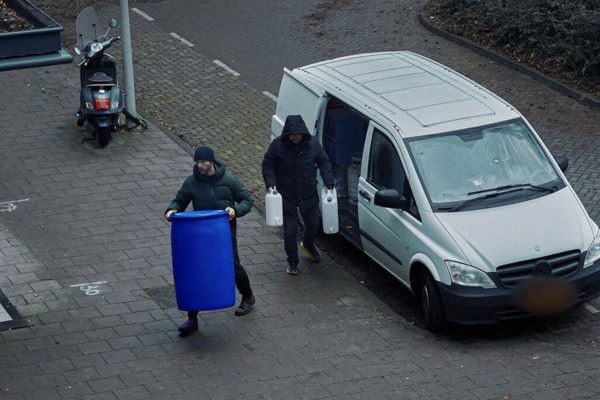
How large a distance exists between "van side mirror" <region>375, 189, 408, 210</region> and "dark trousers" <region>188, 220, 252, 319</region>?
1416mm

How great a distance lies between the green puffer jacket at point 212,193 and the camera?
34.1ft

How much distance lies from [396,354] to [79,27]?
7.78 metres

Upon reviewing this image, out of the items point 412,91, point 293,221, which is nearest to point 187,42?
point 412,91

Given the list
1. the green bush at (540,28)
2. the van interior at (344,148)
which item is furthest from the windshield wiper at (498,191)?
the green bush at (540,28)

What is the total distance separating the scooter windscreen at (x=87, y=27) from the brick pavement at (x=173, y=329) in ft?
5.42

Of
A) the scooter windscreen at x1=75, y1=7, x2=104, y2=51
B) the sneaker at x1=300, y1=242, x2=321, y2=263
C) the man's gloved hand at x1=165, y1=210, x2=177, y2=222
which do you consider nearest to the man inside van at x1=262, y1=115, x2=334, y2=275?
the sneaker at x1=300, y1=242, x2=321, y2=263

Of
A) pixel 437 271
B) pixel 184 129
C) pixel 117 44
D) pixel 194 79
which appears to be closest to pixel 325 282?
pixel 437 271

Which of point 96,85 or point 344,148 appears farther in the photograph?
point 96,85

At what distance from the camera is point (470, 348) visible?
1055 cm

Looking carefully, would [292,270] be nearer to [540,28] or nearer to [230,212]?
[230,212]

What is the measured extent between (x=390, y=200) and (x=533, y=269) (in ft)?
4.98

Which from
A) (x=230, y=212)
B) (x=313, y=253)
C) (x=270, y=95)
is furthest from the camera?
(x=270, y=95)

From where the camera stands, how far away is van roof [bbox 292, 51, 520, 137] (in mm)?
11547

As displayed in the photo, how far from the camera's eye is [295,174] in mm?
11758
